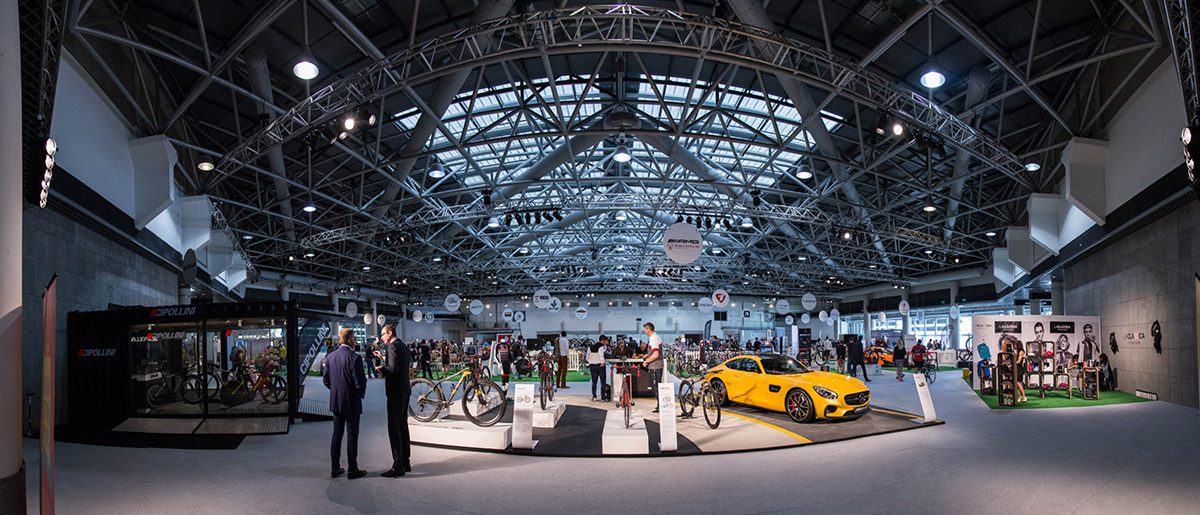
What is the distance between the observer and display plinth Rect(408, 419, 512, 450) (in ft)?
30.7

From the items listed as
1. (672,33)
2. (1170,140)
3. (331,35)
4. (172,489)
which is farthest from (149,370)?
(1170,140)

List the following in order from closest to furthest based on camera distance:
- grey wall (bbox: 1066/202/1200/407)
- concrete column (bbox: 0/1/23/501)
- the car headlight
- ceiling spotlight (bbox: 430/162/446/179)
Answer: concrete column (bbox: 0/1/23/501), the car headlight, grey wall (bbox: 1066/202/1200/407), ceiling spotlight (bbox: 430/162/446/179)

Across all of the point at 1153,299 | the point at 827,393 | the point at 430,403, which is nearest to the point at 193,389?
the point at 430,403

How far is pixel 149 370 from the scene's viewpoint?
11984 mm

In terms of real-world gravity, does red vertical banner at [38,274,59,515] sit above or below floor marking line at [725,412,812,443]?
above

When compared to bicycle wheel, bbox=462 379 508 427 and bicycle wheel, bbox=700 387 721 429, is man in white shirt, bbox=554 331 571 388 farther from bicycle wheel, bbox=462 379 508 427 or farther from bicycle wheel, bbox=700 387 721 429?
bicycle wheel, bbox=700 387 721 429

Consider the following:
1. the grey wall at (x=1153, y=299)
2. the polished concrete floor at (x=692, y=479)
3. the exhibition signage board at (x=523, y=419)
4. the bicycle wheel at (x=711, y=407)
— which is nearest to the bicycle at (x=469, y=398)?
the polished concrete floor at (x=692, y=479)

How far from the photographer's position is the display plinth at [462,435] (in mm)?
9367

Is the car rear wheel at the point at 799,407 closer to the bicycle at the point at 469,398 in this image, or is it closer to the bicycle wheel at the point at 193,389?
the bicycle at the point at 469,398

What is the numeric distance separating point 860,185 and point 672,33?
15.2 meters

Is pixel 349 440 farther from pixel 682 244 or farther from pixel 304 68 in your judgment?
pixel 682 244

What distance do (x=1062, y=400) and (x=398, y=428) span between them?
50.9 feet

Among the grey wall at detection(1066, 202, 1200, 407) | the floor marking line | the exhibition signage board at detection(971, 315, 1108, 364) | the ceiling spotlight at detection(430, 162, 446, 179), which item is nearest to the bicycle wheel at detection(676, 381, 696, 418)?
the floor marking line

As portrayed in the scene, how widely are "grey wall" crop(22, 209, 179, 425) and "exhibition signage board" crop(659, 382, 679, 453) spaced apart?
1004 centimetres
